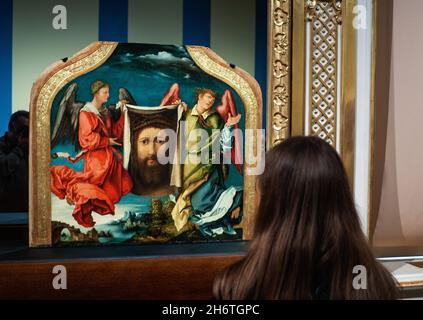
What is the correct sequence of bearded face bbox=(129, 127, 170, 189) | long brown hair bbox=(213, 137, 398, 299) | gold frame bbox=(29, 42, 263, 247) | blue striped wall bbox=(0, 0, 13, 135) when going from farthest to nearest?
blue striped wall bbox=(0, 0, 13, 135)
bearded face bbox=(129, 127, 170, 189)
gold frame bbox=(29, 42, 263, 247)
long brown hair bbox=(213, 137, 398, 299)

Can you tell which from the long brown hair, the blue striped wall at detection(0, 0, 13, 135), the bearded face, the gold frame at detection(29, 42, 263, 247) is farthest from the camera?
the blue striped wall at detection(0, 0, 13, 135)

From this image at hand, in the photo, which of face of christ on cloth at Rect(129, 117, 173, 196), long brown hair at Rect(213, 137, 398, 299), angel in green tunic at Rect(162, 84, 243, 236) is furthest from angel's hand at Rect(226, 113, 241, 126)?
long brown hair at Rect(213, 137, 398, 299)

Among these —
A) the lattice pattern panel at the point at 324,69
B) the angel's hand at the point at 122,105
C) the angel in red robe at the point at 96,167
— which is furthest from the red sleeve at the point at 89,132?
the lattice pattern panel at the point at 324,69

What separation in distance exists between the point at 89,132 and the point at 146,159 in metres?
0.24

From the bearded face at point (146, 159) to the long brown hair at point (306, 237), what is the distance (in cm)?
83

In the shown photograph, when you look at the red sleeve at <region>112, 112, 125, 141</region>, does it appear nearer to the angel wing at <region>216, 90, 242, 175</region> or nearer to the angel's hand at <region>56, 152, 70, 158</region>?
the angel's hand at <region>56, 152, 70, 158</region>

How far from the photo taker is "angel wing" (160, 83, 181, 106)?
1485 millimetres

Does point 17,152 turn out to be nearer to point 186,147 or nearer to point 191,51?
point 186,147

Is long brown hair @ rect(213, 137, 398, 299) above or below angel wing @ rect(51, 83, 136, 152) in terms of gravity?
below

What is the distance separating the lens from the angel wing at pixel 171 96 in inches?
58.5

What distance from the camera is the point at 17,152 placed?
1571 mm

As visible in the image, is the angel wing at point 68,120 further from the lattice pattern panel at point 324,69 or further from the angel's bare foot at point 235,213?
the lattice pattern panel at point 324,69

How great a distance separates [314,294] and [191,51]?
112cm

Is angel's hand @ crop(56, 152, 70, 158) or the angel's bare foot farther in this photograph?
the angel's bare foot
